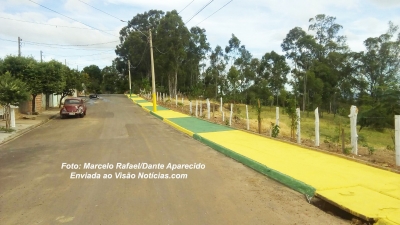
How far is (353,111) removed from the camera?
883cm

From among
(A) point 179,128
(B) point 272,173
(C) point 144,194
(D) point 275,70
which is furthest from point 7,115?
(D) point 275,70

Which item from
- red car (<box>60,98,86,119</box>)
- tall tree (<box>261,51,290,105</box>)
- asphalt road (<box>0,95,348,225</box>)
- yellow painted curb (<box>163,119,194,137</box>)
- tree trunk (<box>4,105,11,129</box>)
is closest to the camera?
asphalt road (<box>0,95,348,225</box>)

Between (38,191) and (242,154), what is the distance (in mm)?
5315

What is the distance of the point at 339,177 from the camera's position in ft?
21.6

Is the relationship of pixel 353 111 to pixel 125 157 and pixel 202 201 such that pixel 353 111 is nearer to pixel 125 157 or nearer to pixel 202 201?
pixel 202 201

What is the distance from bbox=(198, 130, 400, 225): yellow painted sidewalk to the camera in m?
4.95

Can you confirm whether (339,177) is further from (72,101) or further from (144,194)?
(72,101)

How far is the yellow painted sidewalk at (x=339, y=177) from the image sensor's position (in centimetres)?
495

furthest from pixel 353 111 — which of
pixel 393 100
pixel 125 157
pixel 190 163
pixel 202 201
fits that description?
pixel 393 100

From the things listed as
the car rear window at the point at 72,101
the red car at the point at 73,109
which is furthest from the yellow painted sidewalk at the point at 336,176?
the car rear window at the point at 72,101

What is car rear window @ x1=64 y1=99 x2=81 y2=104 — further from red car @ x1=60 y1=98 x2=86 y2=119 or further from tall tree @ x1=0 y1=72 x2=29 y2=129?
tall tree @ x1=0 y1=72 x2=29 y2=129

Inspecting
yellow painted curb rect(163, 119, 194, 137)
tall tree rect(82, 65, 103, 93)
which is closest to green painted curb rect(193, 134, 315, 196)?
yellow painted curb rect(163, 119, 194, 137)

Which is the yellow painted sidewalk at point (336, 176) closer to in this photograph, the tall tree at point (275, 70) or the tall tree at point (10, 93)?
the tall tree at point (10, 93)

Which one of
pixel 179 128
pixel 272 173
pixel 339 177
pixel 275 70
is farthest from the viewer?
pixel 275 70
